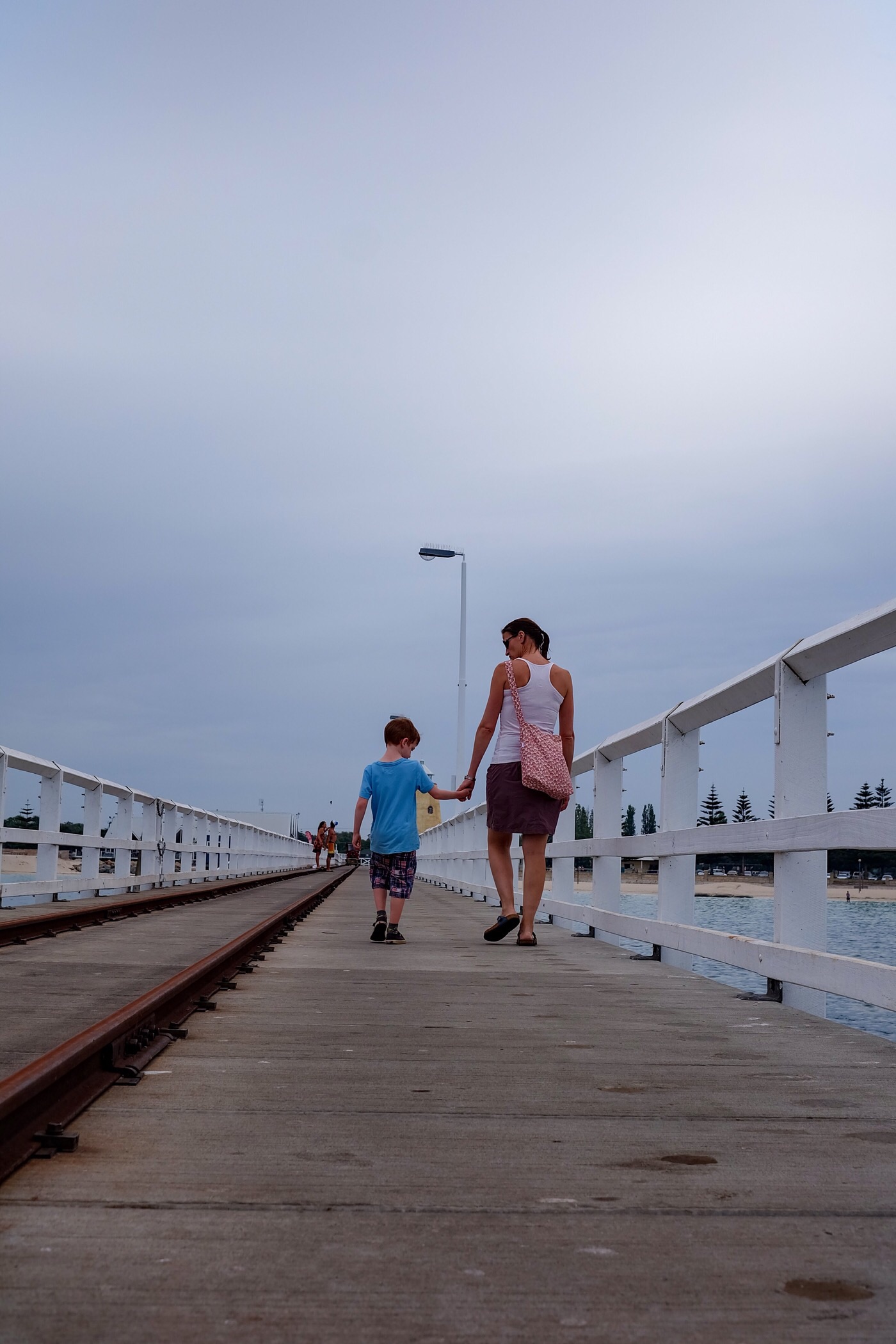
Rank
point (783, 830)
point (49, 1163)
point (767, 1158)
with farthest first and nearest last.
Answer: point (783, 830), point (767, 1158), point (49, 1163)

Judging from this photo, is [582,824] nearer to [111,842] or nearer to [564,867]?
[564,867]

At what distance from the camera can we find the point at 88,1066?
10.1 feet

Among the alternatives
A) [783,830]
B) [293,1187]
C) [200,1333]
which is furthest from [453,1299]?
[783,830]

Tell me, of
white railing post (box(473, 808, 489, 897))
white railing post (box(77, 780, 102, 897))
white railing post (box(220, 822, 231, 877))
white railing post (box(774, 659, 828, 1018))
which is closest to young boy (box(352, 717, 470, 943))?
white railing post (box(774, 659, 828, 1018))

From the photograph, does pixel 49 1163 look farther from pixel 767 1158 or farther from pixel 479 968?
pixel 479 968

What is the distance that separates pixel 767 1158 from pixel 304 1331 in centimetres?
130

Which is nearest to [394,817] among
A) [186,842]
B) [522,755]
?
[522,755]

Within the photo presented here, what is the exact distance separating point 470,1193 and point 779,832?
9.57 ft

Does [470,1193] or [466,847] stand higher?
[466,847]

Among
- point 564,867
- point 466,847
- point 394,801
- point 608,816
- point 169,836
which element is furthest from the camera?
point 169,836

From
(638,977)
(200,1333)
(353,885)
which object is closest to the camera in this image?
(200,1333)

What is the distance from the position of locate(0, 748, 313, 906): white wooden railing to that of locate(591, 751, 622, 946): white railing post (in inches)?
188

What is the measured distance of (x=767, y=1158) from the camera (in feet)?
8.81

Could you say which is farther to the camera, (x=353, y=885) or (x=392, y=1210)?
(x=353, y=885)
